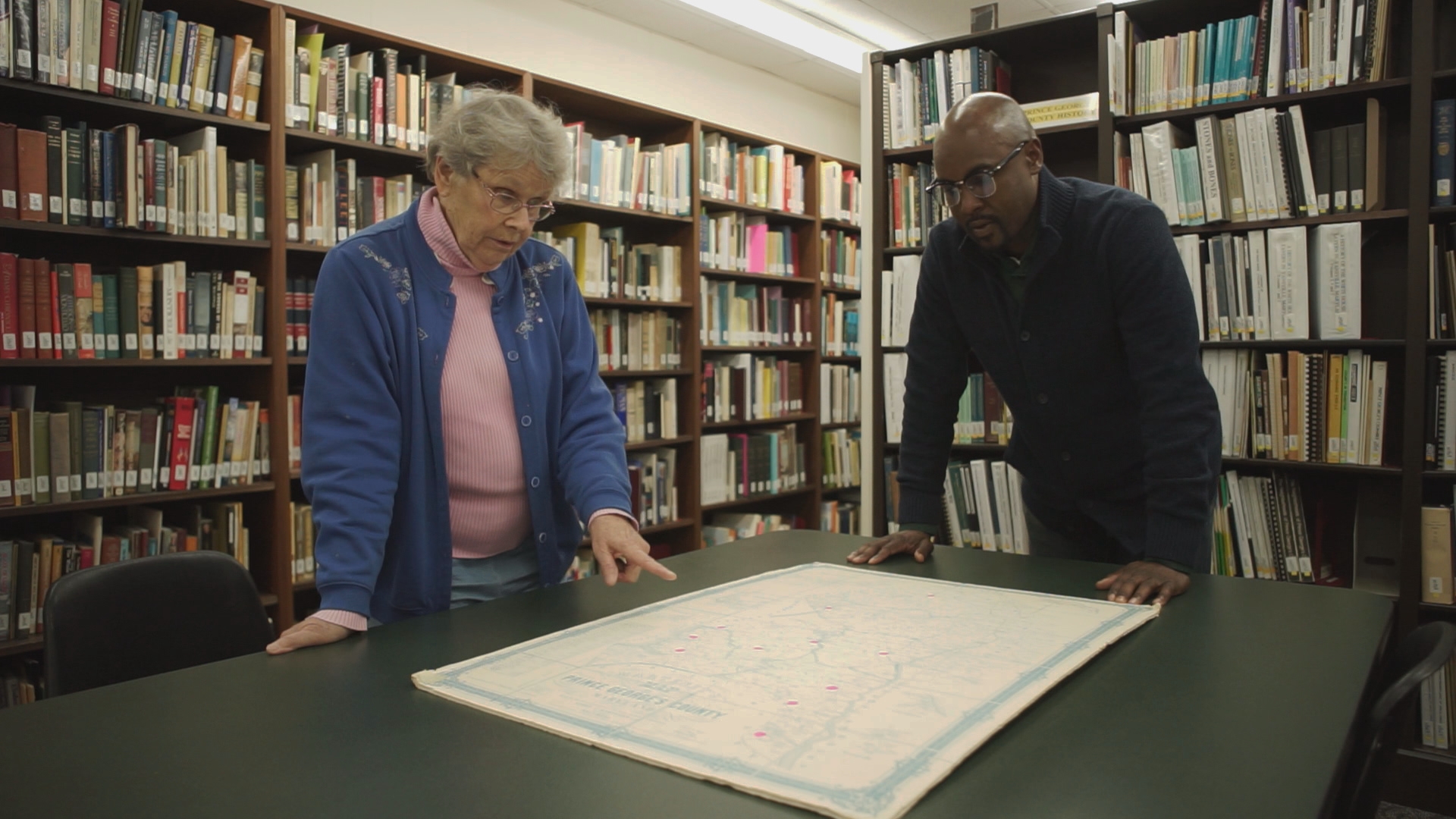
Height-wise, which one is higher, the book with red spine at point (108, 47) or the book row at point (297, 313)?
the book with red spine at point (108, 47)

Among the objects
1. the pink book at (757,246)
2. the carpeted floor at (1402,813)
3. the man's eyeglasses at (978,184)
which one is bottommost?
Result: the carpeted floor at (1402,813)

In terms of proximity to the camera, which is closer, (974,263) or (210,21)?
(974,263)

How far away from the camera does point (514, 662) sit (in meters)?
1.01

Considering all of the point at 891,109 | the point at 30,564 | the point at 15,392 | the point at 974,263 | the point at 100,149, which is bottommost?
the point at 30,564

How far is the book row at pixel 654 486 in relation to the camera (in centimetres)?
404

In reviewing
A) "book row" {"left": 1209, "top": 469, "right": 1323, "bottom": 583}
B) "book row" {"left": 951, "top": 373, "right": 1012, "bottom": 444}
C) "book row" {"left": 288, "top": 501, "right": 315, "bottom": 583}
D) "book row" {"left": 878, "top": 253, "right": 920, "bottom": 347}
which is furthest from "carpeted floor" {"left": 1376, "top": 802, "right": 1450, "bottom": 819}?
"book row" {"left": 288, "top": 501, "right": 315, "bottom": 583}

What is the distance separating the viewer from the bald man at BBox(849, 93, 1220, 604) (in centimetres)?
150

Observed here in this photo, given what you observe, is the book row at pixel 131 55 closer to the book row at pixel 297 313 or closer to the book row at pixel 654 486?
the book row at pixel 297 313

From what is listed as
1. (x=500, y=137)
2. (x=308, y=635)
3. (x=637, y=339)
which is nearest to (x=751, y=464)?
(x=637, y=339)

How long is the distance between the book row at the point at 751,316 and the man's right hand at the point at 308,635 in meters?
3.27

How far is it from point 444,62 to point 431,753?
3113 mm

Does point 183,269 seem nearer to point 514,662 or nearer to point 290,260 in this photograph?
point 290,260

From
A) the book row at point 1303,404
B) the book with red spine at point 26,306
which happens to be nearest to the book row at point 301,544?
the book with red spine at point 26,306

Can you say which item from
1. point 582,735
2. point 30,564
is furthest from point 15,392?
point 582,735
